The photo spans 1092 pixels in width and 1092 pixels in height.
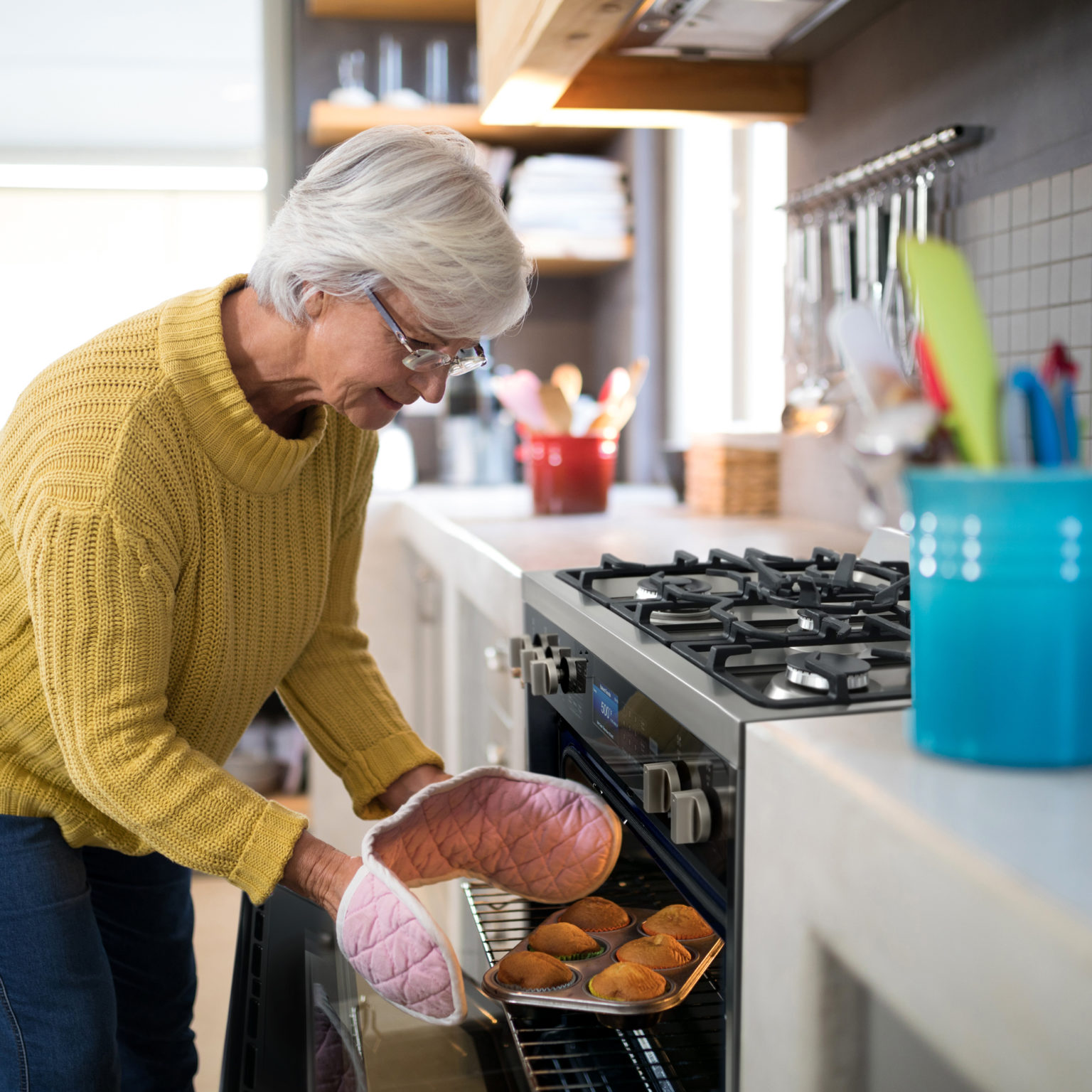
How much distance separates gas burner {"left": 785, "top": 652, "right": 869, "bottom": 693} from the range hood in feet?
3.15

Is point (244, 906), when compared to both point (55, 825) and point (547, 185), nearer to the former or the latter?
point (55, 825)

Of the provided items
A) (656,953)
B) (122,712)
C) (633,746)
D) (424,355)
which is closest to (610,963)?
(656,953)

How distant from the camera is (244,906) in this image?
3.65 ft

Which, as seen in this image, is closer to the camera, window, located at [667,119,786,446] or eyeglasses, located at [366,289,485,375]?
eyeglasses, located at [366,289,485,375]

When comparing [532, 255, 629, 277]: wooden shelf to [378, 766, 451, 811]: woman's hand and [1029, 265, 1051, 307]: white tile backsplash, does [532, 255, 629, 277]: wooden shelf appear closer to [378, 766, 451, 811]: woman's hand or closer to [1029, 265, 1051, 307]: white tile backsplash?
[1029, 265, 1051, 307]: white tile backsplash

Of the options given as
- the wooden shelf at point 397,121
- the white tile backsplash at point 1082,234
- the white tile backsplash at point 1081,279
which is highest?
the wooden shelf at point 397,121

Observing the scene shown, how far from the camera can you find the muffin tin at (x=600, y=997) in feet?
2.69

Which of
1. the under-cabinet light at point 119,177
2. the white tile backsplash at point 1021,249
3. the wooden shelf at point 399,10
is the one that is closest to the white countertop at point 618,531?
the white tile backsplash at point 1021,249

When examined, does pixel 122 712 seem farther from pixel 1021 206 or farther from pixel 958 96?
pixel 958 96

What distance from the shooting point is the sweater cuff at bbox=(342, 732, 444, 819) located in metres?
1.16

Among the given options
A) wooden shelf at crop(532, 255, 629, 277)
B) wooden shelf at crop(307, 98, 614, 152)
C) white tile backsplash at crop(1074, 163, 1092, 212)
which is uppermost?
wooden shelf at crop(307, 98, 614, 152)

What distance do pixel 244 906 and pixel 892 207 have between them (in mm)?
1224

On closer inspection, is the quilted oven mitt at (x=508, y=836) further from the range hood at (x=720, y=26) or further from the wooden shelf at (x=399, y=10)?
the wooden shelf at (x=399, y=10)

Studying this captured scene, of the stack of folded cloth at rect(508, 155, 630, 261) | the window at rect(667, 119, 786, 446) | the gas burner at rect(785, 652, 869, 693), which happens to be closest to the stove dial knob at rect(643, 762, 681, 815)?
the gas burner at rect(785, 652, 869, 693)
